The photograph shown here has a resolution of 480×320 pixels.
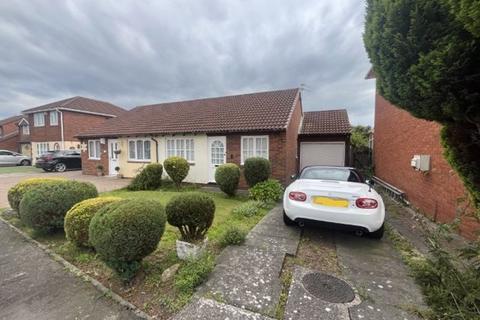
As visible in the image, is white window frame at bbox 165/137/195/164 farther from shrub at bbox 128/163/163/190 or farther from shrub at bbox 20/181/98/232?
shrub at bbox 20/181/98/232

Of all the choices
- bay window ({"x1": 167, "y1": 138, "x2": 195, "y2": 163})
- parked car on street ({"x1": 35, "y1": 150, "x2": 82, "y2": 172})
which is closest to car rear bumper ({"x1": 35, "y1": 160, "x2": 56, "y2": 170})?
parked car on street ({"x1": 35, "y1": 150, "x2": 82, "y2": 172})

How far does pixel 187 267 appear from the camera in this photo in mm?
3072

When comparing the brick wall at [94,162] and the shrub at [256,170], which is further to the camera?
the brick wall at [94,162]

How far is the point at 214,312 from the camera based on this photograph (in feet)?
7.93

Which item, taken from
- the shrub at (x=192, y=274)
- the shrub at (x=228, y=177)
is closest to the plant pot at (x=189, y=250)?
the shrub at (x=192, y=274)

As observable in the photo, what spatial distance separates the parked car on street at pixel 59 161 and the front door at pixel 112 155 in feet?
19.4

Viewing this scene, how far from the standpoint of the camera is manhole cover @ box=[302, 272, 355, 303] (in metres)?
2.70

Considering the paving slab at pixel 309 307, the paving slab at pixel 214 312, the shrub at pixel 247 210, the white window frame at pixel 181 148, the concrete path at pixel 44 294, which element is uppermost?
the white window frame at pixel 181 148

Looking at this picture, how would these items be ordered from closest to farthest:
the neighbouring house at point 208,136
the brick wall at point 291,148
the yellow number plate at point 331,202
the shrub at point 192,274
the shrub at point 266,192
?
the shrub at point 192,274, the yellow number plate at point 331,202, the shrub at point 266,192, the neighbouring house at point 208,136, the brick wall at point 291,148

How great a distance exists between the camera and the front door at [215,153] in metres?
10.7

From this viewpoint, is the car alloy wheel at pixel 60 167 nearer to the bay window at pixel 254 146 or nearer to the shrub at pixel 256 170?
the bay window at pixel 254 146

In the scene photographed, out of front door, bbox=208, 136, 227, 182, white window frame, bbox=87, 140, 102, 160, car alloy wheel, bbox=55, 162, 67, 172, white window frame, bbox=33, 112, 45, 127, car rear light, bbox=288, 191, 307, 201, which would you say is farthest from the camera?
white window frame, bbox=33, 112, 45, 127

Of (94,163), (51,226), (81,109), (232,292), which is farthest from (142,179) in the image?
(81,109)

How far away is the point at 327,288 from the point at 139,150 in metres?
12.8
